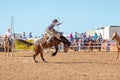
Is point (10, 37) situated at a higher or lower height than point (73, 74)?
higher

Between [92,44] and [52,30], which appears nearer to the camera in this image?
[52,30]

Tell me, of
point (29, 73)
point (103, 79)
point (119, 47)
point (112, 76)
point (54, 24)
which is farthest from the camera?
point (119, 47)

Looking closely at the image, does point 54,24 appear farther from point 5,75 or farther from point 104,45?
point 104,45

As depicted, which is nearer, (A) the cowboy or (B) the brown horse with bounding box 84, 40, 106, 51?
(A) the cowboy

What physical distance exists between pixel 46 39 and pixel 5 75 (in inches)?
249

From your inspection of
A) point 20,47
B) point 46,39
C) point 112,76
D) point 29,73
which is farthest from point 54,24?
point 20,47

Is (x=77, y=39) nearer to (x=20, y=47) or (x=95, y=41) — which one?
(x=95, y=41)

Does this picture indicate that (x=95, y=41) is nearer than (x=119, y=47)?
No

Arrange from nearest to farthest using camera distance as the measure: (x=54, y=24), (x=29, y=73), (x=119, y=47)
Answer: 1. (x=29, y=73)
2. (x=54, y=24)
3. (x=119, y=47)

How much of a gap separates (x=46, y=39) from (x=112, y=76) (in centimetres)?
694

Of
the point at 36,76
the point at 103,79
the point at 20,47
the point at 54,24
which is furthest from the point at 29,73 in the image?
the point at 20,47

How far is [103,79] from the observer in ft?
35.7

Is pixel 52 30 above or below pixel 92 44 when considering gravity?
above

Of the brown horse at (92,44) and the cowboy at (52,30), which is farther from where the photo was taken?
the brown horse at (92,44)
